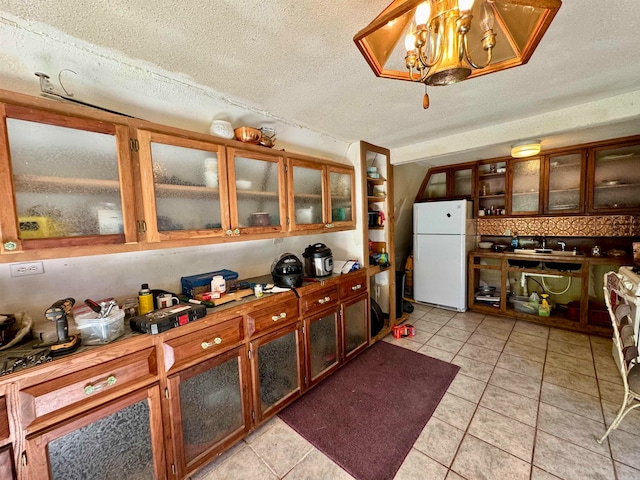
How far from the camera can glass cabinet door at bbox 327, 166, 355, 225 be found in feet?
8.05

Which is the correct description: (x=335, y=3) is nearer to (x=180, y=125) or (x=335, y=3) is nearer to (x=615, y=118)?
(x=180, y=125)

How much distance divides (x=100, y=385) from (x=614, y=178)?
5052 mm

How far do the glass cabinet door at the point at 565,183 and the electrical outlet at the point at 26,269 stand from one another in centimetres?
495

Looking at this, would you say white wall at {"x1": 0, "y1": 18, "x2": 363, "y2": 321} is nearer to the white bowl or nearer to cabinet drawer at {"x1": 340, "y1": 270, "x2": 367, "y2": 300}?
the white bowl

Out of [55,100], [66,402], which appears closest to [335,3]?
[55,100]

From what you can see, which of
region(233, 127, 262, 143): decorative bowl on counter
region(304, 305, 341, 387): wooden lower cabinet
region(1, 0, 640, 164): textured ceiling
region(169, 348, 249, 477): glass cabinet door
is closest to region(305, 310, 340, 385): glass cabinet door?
region(304, 305, 341, 387): wooden lower cabinet

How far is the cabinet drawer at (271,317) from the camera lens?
1.63m

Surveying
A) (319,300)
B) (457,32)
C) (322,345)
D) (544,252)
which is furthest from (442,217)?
(457,32)

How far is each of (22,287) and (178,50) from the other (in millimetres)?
1439

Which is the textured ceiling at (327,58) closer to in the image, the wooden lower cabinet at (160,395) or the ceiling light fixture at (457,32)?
the ceiling light fixture at (457,32)

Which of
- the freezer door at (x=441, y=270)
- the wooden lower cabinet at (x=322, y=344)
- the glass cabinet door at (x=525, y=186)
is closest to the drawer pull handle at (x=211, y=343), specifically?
the wooden lower cabinet at (x=322, y=344)

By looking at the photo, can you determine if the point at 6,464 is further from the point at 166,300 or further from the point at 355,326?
the point at 355,326

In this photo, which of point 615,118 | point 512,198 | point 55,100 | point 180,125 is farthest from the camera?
point 512,198

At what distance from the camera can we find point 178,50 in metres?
1.30
